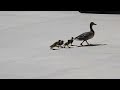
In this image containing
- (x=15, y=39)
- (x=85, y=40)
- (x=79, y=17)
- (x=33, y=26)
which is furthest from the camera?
(x=79, y=17)

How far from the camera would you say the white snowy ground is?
13.0 ft

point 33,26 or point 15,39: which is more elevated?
point 33,26

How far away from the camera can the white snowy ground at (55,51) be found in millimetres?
3949

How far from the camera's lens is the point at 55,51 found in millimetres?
4855

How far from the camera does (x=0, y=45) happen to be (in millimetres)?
5199

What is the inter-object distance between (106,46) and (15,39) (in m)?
1.24
